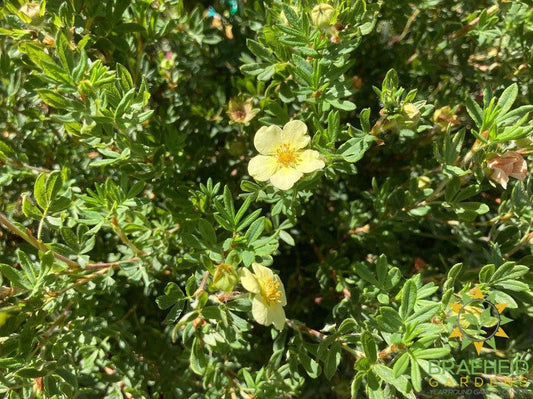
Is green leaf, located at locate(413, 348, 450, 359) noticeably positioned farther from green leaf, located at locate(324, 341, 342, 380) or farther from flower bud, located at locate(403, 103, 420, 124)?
flower bud, located at locate(403, 103, 420, 124)

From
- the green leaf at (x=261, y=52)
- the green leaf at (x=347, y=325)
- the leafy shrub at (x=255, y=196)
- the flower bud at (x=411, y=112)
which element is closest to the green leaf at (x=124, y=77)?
the leafy shrub at (x=255, y=196)

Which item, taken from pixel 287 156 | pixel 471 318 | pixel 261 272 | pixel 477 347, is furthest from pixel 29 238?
pixel 477 347

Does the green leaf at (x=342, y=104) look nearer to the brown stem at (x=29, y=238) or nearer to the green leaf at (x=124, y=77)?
the green leaf at (x=124, y=77)

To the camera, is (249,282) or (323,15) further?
(323,15)

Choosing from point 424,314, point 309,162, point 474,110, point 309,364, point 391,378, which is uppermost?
point 474,110

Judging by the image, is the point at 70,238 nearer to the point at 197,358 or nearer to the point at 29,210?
the point at 29,210
